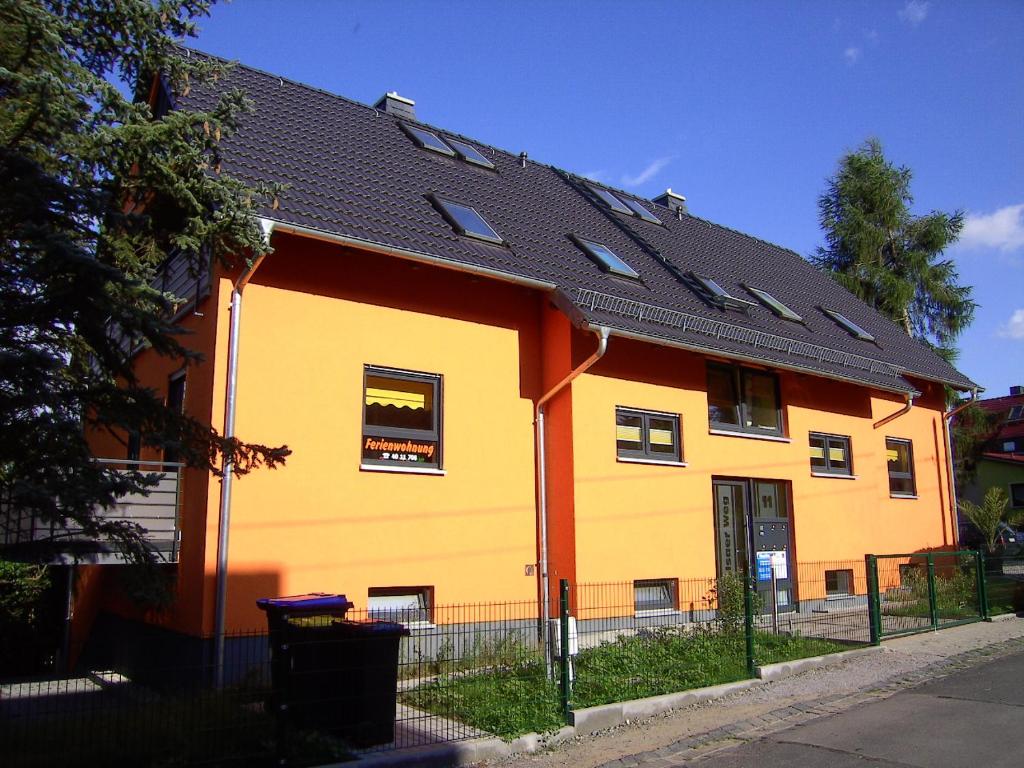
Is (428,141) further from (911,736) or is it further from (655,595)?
(911,736)

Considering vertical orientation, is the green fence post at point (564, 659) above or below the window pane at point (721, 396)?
below

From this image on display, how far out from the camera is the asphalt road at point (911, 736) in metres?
6.41

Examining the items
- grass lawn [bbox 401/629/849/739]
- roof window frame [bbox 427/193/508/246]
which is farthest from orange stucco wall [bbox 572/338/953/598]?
roof window frame [bbox 427/193/508/246]

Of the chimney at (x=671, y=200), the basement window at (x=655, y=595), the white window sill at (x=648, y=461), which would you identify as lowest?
the basement window at (x=655, y=595)

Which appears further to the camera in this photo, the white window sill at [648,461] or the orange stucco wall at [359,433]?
the white window sill at [648,461]

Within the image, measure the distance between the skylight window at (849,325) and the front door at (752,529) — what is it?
17.5ft

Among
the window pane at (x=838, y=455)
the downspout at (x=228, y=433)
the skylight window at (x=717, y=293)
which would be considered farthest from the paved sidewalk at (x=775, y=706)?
the skylight window at (x=717, y=293)

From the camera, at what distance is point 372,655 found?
6754 mm

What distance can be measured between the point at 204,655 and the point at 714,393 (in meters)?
8.75

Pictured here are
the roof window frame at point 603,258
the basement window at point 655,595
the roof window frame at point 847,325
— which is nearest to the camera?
the basement window at point 655,595

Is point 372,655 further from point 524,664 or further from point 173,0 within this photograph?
point 173,0

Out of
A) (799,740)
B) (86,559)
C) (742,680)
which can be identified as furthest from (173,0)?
(742,680)

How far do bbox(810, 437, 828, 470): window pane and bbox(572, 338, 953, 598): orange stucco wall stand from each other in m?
0.28

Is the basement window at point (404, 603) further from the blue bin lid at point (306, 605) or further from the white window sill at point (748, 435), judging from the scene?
the white window sill at point (748, 435)
